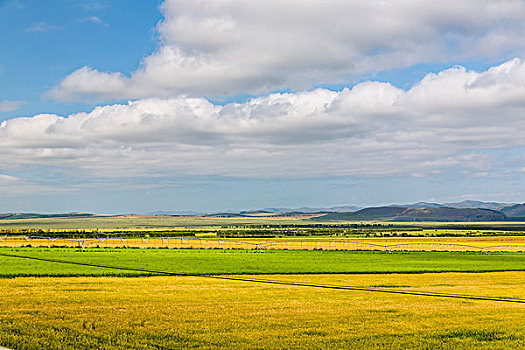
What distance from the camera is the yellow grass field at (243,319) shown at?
15.5m

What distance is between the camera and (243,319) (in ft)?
62.0

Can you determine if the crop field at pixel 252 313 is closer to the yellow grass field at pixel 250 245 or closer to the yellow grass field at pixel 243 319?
the yellow grass field at pixel 243 319

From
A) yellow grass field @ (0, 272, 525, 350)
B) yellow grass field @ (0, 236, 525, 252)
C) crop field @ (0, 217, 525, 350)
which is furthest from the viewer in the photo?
yellow grass field @ (0, 236, 525, 252)

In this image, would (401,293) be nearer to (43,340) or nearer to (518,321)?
(518,321)

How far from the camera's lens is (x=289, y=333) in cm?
1677

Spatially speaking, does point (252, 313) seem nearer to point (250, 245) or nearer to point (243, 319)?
point (243, 319)

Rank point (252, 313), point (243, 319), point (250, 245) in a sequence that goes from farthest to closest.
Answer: point (250, 245)
point (252, 313)
point (243, 319)

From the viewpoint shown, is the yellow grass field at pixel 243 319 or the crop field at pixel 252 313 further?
the crop field at pixel 252 313

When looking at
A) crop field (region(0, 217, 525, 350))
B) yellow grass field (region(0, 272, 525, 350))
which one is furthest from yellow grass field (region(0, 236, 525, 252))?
yellow grass field (region(0, 272, 525, 350))

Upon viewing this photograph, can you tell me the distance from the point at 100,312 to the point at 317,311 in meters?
7.89

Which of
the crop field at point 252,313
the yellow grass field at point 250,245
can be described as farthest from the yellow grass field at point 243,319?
the yellow grass field at point 250,245

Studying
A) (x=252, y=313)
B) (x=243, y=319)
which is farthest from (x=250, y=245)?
(x=243, y=319)

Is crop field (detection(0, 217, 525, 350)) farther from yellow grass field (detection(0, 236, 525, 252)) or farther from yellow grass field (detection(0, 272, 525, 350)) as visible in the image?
yellow grass field (detection(0, 236, 525, 252))

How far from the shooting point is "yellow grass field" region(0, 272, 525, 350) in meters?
15.5
